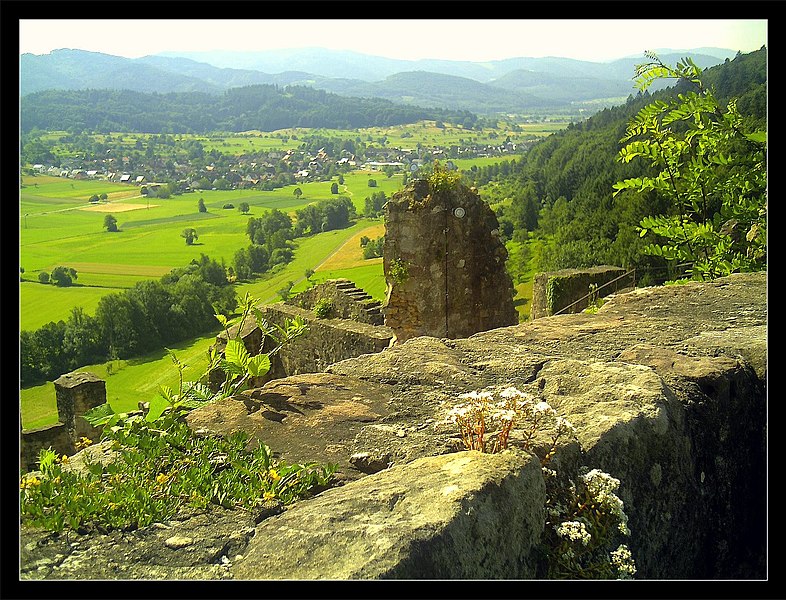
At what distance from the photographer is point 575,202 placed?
114 feet

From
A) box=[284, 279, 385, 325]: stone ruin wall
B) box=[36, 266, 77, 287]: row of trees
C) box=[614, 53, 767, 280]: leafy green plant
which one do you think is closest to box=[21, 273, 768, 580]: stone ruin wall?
box=[614, 53, 767, 280]: leafy green plant

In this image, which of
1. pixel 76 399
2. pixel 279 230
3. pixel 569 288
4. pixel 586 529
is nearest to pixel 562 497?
pixel 586 529

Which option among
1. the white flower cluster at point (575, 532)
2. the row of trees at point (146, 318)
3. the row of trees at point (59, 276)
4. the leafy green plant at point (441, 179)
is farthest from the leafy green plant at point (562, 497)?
the leafy green plant at point (441, 179)

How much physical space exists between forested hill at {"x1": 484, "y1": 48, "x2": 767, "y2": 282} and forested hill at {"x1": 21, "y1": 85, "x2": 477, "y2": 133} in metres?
4.58

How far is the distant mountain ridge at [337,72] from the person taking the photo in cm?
413

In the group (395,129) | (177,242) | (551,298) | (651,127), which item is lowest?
(551,298)

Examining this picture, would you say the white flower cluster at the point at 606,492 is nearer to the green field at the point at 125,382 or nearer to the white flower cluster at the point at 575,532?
the white flower cluster at the point at 575,532

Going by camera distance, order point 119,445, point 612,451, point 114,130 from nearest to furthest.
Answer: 1. point 612,451
2. point 119,445
3. point 114,130

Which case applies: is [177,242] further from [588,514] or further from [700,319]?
[588,514]

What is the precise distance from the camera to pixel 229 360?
3.46 metres

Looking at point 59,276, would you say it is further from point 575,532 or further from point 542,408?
point 575,532

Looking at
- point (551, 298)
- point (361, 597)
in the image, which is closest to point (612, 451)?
point (361, 597)

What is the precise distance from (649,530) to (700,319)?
6.51ft

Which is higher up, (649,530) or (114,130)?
(114,130)
